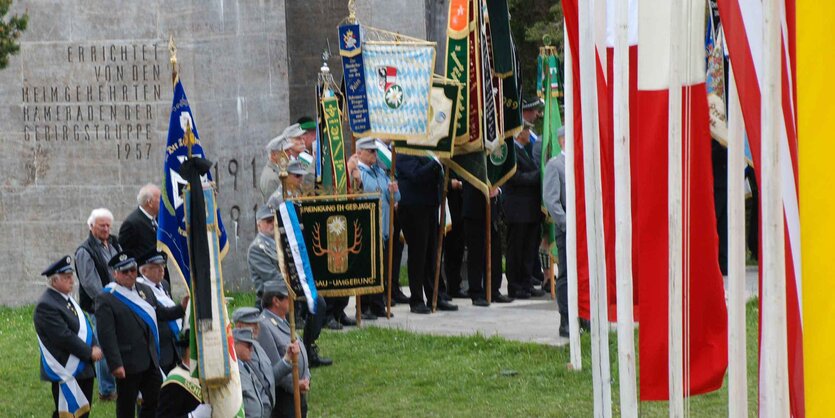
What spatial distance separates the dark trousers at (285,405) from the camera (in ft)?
39.2

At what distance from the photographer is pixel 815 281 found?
6301 mm

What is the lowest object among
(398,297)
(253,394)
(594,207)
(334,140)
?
(253,394)

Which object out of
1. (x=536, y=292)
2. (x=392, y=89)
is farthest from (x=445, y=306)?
(x=392, y=89)

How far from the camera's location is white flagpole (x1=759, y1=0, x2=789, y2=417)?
691 cm

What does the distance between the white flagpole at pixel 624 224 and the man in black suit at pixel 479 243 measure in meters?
7.77

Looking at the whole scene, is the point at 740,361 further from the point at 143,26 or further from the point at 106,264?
the point at 143,26

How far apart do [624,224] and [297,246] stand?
364 centimetres

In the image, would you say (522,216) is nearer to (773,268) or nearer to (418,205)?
(418,205)

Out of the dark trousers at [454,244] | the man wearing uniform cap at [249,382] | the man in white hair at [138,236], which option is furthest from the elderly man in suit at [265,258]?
the dark trousers at [454,244]

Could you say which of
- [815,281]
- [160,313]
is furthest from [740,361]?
[160,313]

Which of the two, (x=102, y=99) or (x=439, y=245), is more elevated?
(x=102, y=99)

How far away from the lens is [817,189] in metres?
6.22

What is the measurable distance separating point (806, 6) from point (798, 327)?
1802 millimetres

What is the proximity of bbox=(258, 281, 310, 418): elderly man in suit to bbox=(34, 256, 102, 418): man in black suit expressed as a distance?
5.40ft
